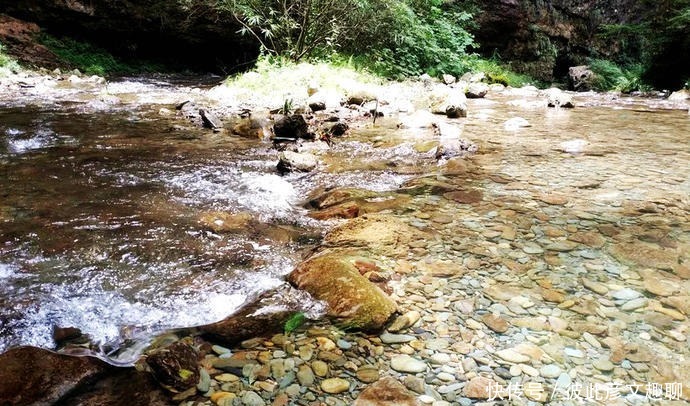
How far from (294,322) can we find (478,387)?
0.82 meters

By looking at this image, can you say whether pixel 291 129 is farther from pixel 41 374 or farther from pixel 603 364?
pixel 603 364

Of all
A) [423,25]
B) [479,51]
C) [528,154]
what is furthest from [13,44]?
[479,51]

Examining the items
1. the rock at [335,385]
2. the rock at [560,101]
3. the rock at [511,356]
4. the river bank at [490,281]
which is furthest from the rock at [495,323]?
the rock at [560,101]

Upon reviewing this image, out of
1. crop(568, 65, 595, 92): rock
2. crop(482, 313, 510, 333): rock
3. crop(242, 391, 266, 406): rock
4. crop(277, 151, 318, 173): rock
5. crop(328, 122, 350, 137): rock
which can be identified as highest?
crop(568, 65, 595, 92): rock

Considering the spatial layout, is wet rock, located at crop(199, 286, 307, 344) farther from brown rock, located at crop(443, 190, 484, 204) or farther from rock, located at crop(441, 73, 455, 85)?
rock, located at crop(441, 73, 455, 85)

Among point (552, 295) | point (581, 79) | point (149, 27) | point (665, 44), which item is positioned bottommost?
point (552, 295)

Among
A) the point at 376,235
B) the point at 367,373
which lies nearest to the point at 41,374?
the point at 367,373

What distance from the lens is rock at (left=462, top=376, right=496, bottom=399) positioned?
1476 millimetres

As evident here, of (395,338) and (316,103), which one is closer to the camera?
(395,338)

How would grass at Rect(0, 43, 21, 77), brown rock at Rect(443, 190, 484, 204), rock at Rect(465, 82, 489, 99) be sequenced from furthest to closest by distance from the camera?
rock at Rect(465, 82, 489, 99)
grass at Rect(0, 43, 21, 77)
brown rock at Rect(443, 190, 484, 204)

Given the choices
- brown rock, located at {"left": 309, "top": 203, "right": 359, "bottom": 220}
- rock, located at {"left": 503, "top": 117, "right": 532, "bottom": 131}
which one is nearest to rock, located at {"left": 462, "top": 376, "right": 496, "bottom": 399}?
brown rock, located at {"left": 309, "top": 203, "right": 359, "bottom": 220}

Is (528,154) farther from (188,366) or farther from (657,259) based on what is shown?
(188,366)

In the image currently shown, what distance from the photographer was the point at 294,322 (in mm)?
1904

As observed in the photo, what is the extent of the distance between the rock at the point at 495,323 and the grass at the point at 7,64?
11.7 meters
